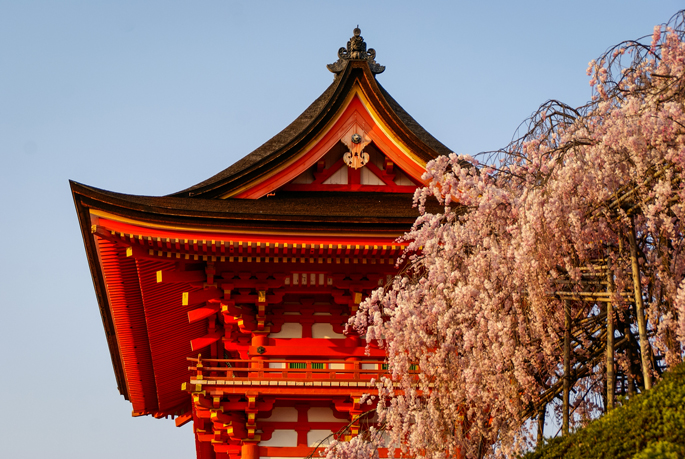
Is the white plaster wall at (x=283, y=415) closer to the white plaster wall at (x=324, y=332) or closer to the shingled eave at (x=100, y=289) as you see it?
the white plaster wall at (x=324, y=332)

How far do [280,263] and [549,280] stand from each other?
3981 mm

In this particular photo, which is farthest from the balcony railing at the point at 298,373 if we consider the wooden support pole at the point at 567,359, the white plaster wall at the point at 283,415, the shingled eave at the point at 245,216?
the wooden support pole at the point at 567,359

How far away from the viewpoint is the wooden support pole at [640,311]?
659 cm

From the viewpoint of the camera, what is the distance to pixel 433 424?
9031 mm

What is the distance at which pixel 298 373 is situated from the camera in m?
10.8

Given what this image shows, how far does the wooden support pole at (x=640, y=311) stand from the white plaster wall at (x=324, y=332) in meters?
4.92

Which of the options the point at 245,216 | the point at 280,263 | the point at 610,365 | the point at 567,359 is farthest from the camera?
the point at 280,263

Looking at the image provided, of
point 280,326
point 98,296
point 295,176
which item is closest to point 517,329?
point 280,326

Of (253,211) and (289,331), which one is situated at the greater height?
(253,211)

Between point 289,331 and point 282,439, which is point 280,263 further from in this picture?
point 282,439

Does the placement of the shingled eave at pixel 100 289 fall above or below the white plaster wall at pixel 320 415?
above

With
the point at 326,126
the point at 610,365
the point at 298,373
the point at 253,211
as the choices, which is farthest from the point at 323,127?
the point at 610,365

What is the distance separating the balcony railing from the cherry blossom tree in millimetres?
780

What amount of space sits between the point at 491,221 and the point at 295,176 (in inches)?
165
